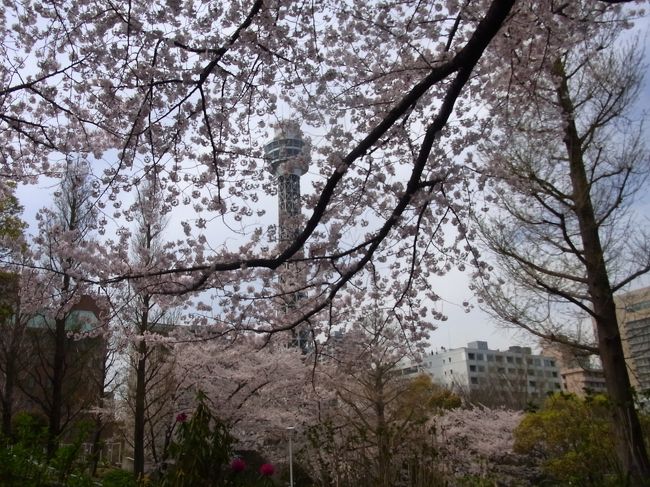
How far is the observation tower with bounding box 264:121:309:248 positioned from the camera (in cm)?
544

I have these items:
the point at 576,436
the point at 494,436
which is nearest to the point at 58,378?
the point at 494,436

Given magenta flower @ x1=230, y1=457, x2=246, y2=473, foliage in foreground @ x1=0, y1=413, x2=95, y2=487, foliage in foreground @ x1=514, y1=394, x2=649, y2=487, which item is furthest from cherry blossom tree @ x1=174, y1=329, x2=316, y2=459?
foliage in foreground @ x1=0, y1=413, x2=95, y2=487

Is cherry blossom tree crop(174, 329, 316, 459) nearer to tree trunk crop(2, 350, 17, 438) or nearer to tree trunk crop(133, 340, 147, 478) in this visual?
tree trunk crop(133, 340, 147, 478)

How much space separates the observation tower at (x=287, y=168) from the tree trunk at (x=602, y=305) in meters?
4.45

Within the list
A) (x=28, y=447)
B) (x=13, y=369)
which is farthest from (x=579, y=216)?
(x=13, y=369)

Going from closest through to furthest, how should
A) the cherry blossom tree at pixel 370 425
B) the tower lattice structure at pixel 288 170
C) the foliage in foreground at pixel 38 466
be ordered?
1. the foliage in foreground at pixel 38 466
2. the tower lattice structure at pixel 288 170
3. the cherry blossom tree at pixel 370 425

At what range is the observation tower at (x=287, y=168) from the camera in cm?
544

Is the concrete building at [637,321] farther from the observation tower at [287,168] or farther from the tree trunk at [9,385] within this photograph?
the tree trunk at [9,385]

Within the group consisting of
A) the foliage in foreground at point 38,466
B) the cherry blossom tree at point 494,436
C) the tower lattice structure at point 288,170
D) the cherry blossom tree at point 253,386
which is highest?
the tower lattice structure at point 288,170

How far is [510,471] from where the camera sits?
11.9m

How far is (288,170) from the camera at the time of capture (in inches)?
223

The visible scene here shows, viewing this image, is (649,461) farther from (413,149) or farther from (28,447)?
(28,447)

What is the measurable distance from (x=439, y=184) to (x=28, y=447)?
449 cm

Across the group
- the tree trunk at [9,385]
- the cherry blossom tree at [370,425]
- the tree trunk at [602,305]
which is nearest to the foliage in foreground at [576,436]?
the tree trunk at [602,305]
